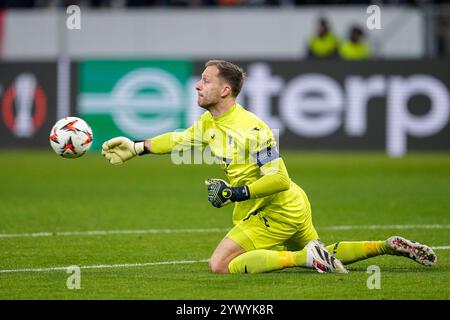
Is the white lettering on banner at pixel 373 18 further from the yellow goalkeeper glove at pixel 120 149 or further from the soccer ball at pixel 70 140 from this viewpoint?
the soccer ball at pixel 70 140

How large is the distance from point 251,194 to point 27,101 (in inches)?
677

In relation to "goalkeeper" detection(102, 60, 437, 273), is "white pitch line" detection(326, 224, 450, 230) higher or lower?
lower

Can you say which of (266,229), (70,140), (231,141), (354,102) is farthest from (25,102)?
(266,229)

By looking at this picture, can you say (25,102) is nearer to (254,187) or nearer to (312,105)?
(312,105)

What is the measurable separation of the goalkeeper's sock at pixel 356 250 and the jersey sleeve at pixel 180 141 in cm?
165

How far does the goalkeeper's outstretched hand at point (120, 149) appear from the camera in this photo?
392 inches

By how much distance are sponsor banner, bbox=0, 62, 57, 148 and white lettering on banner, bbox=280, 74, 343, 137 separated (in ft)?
19.3

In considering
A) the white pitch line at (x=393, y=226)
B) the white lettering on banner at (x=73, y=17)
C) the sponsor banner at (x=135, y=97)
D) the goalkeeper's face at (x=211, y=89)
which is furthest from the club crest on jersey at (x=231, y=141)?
the sponsor banner at (x=135, y=97)

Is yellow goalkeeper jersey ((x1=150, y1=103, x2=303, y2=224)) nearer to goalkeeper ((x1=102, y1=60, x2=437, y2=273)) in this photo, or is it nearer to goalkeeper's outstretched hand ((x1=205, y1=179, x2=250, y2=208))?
goalkeeper ((x1=102, y1=60, x2=437, y2=273))

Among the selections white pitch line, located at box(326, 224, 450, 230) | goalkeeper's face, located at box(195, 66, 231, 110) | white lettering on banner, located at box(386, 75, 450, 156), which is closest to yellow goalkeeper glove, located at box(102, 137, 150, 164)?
goalkeeper's face, located at box(195, 66, 231, 110)

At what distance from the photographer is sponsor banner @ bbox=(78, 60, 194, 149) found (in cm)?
2452

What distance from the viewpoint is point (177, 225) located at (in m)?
13.6
